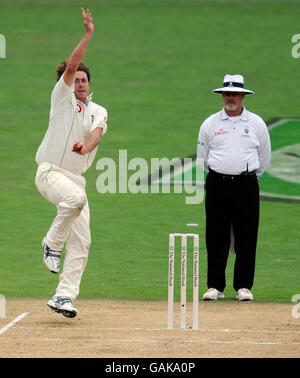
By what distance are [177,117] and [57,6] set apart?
858 centimetres

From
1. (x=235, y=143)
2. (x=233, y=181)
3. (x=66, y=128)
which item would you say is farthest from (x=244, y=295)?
(x=66, y=128)

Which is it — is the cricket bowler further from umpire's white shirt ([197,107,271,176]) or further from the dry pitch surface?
umpire's white shirt ([197,107,271,176])

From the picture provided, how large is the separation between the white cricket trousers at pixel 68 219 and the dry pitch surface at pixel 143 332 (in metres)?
0.39

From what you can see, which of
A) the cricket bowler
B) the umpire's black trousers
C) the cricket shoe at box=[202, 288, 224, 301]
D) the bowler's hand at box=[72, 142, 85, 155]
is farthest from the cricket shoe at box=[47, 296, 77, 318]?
the umpire's black trousers

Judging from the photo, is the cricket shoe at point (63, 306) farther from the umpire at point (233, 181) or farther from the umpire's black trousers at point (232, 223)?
the umpire's black trousers at point (232, 223)

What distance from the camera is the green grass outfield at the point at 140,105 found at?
13133 millimetres

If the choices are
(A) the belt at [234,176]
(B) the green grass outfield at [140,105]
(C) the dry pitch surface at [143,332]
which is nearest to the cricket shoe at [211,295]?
(C) the dry pitch surface at [143,332]

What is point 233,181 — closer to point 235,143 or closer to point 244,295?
point 235,143

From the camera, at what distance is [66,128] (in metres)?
10.1

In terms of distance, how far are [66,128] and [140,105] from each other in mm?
11271

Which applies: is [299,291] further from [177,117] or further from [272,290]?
[177,117]

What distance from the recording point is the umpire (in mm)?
11477

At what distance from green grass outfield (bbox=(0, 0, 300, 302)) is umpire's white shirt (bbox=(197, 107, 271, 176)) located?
1.41 meters

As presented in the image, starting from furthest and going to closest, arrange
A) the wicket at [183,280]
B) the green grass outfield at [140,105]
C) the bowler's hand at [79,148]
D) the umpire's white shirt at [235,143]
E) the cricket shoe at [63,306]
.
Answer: the green grass outfield at [140,105] < the umpire's white shirt at [235,143] < the cricket shoe at [63,306] < the bowler's hand at [79,148] < the wicket at [183,280]
